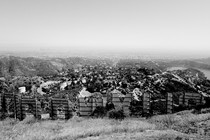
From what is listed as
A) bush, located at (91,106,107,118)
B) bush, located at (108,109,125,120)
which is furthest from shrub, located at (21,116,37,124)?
bush, located at (108,109,125,120)

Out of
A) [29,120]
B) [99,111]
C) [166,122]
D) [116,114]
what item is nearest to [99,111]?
[99,111]

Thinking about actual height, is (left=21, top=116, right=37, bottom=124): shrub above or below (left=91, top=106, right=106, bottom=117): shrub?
below

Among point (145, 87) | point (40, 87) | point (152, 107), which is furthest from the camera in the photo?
point (40, 87)

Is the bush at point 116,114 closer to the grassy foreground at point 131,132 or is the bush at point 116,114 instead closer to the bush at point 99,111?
the bush at point 99,111

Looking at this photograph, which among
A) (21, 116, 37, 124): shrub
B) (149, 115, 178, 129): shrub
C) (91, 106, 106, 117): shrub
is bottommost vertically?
(21, 116, 37, 124): shrub

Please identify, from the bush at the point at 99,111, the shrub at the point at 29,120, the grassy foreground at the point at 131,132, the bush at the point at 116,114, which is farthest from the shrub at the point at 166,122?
the shrub at the point at 29,120

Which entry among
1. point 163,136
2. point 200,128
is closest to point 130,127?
point 163,136

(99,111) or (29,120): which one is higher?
(99,111)

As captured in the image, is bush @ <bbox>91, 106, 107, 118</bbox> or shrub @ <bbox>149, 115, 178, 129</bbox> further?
bush @ <bbox>91, 106, 107, 118</bbox>

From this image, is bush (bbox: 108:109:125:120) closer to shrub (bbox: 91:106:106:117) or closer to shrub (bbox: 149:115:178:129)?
shrub (bbox: 91:106:106:117)

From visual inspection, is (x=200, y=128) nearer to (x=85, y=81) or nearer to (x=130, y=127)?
(x=130, y=127)

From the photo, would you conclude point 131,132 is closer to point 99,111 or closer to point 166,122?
point 166,122
